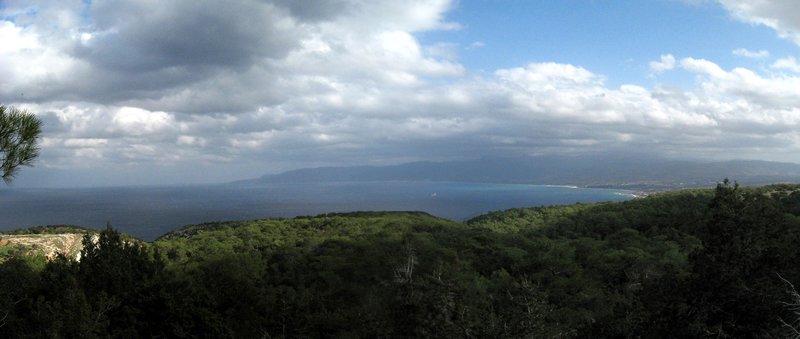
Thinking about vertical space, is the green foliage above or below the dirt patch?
above

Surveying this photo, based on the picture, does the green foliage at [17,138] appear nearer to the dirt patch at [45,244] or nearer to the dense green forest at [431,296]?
the dense green forest at [431,296]

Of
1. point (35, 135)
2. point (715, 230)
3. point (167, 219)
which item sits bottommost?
point (167, 219)

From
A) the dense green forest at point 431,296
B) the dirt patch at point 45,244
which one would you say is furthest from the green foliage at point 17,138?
the dirt patch at point 45,244

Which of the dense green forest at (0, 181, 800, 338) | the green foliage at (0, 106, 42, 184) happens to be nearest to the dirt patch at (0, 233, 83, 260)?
the dense green forest at (0, 181, 800, 338)

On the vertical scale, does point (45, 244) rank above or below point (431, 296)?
below

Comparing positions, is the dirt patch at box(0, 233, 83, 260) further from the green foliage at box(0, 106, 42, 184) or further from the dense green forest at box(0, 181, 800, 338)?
the green foliage at box(0, 106, 42, 184)

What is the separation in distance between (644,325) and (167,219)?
144805 mm

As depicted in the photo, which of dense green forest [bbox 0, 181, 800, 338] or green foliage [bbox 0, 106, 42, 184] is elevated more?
green foliage [bbox 0, 106, 42, 184]

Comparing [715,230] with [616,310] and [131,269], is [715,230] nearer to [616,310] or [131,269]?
[616,310]

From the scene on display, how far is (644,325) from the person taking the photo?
12938mm

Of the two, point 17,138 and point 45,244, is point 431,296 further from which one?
point 45,244

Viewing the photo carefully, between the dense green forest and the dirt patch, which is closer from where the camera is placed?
the dense green forest

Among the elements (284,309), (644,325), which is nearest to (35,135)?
(284,309)

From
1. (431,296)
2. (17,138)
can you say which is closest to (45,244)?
(17,138)
